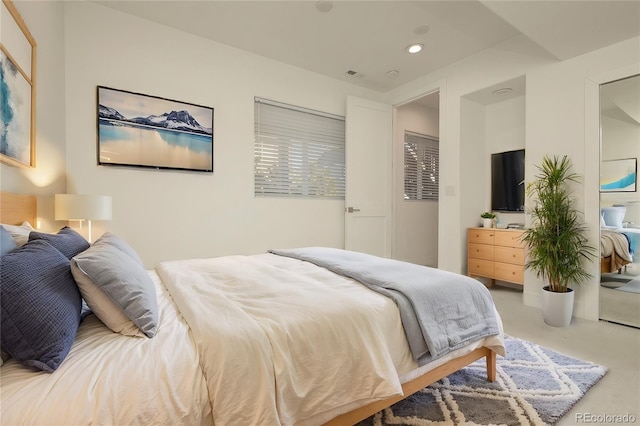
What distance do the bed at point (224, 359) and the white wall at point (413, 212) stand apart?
3413mm

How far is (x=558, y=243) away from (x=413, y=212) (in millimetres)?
2501

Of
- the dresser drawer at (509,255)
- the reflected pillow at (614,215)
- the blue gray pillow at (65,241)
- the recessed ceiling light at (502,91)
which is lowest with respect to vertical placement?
the dresser drawer at (509,255)

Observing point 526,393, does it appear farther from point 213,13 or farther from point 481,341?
point 213,13

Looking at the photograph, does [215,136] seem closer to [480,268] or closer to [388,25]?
[388,25]

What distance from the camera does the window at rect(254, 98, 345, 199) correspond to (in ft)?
12.2

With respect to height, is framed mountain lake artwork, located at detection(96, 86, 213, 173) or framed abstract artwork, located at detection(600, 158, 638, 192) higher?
framed mountain lake artwork, located at detection(96, 86, 213, 173)

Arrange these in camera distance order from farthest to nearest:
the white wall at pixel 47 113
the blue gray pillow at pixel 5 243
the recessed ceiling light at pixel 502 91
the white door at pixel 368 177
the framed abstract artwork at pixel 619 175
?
1. the white door at pixel 368 177
2. the recessed ceiling light at pixel 502 91
3. the framed abstract artwork at pixel 619 175
4. the white wall at pixel 47 113
5. the blue gray pillow at pixel 5 243

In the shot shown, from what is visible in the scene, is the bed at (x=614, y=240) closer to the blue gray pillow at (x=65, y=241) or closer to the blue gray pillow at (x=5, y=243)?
the blue gray pillow at (x=65, y=241)

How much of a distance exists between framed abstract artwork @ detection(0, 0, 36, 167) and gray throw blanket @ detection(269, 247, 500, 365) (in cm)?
197

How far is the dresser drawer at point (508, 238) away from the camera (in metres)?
3.49

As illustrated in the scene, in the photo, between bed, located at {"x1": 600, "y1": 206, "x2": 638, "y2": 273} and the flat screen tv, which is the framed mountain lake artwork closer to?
the flat screen tv

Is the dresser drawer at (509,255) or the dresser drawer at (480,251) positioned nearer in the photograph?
the dresser drawer at (509,255)

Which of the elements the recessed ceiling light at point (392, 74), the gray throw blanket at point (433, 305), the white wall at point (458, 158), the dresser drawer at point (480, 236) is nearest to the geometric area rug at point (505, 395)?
the gray throw blanket at point (433, 305)

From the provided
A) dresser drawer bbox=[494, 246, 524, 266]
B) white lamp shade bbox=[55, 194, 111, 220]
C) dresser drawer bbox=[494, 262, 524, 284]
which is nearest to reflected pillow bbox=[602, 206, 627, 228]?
dresser drawer bbox=[494, 246, 524, 266]
